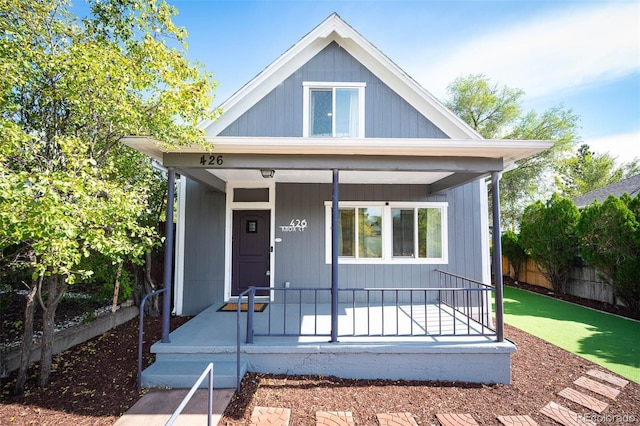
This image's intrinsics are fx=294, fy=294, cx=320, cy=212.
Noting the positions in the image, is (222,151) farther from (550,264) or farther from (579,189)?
(579,189)

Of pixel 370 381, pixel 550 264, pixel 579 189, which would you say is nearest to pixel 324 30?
pixel 370 381

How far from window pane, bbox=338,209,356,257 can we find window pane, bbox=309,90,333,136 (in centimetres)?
182

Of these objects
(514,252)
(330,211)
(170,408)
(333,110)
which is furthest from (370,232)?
(514,252)

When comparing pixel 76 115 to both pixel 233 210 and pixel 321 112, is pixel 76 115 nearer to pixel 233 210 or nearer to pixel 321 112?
pixel 233 210

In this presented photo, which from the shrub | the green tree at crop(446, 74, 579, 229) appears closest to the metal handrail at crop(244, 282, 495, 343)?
the shrub

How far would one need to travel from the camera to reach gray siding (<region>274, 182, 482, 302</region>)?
640cm

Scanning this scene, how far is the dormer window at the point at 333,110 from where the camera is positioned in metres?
6.45

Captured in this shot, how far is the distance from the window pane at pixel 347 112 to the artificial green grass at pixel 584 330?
5573mm

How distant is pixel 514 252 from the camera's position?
12250 millimetres

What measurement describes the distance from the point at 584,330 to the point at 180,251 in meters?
8.63

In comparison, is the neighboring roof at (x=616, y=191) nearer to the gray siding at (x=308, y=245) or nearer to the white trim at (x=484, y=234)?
the white trim at (x=484, y=234)

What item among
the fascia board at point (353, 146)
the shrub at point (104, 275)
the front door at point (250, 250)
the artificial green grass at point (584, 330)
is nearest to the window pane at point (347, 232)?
the front door at point (250, 250)

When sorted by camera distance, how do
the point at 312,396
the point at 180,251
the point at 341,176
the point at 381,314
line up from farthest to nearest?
the point at 180,251 → the point at 341,176 → the point at 381,314 → the point at 312,396

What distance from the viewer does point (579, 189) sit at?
25.9 metres
